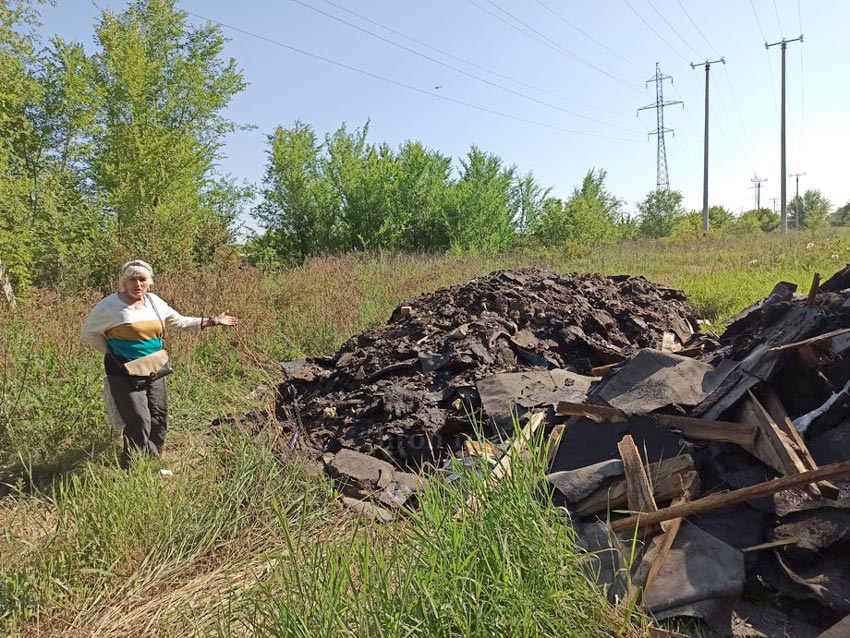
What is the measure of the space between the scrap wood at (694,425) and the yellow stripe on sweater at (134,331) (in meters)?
3.67

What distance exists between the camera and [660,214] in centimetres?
4859

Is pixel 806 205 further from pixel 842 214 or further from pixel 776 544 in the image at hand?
pixel 776 544

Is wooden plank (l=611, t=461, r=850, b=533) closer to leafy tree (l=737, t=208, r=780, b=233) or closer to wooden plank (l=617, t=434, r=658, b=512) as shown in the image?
wooden plank (l=617, t=434, r=658, b=512)

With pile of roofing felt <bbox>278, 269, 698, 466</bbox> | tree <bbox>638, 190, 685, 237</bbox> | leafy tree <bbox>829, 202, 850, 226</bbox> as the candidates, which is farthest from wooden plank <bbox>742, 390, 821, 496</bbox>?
leafy tree <bbox>829, 202, 850, 226</bbox>

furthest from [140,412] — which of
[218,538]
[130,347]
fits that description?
[218,538]

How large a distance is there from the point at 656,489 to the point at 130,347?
4.19 meters

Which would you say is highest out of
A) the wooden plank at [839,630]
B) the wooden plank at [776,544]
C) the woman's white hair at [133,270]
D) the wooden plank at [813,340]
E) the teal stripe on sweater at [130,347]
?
the woman's white hair at [133,270]

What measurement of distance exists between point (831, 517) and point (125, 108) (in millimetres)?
24319

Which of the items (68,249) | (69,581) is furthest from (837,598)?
(68,249)

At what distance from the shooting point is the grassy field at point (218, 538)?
205 cm

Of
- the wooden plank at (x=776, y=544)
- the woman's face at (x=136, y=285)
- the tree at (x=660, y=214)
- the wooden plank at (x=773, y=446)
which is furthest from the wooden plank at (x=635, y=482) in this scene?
the tree at (x=660, y=214)

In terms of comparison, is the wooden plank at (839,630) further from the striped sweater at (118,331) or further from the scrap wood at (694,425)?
the striped sweater at (118,331)

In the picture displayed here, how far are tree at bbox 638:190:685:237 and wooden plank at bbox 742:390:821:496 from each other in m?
48.7

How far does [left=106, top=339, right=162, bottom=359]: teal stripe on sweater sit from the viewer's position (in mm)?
4457
